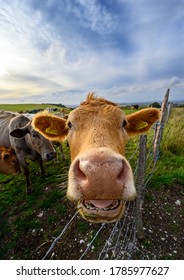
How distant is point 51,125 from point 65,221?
2.21m

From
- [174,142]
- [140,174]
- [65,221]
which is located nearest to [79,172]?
[140,174]

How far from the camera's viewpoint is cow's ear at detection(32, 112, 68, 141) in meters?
2.94

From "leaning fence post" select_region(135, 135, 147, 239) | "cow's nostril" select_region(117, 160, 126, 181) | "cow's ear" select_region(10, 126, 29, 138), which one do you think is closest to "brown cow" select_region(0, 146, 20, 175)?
"cow's ear" select_region(10, 126, 29, 138)

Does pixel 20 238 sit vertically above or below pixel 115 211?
below

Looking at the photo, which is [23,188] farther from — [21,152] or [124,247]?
[124,247]

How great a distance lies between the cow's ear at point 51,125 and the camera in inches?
116

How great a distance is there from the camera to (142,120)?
9.95ft

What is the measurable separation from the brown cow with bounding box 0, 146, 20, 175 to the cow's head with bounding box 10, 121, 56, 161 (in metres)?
0.80

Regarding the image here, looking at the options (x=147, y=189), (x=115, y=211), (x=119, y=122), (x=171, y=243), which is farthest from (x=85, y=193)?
(x=147, y=189)

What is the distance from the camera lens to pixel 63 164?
273 inches

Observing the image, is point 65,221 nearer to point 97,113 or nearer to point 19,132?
point 19,132

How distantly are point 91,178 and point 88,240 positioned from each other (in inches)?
99.5

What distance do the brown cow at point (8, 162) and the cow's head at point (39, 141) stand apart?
0.80m

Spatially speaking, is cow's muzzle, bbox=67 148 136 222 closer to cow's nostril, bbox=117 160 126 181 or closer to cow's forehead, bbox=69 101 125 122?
cow's nostril, bbox=117 160 126 181
